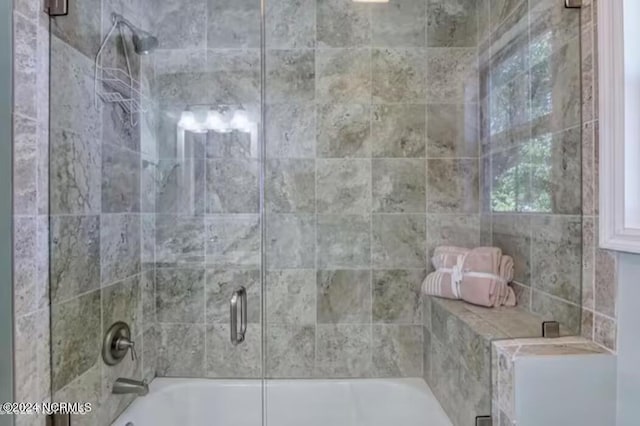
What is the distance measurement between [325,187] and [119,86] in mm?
1059

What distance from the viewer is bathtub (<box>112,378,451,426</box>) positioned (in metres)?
1.79

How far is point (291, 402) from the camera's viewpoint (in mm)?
1845

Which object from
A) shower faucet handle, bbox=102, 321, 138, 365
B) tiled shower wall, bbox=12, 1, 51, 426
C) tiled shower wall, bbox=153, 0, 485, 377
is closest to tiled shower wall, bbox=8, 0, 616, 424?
tiled shower wall, bbox=12, 1, 51, 426

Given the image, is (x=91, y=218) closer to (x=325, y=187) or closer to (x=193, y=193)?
(x=193, y=193)

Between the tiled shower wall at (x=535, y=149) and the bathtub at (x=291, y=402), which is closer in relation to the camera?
the tiled shower wall at (x=535, y=149)

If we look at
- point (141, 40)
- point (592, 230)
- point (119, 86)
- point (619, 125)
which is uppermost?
point (141, 40)

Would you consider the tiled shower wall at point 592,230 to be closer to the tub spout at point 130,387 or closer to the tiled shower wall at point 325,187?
the tiled shower wall at point 325,187

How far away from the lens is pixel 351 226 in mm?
1942

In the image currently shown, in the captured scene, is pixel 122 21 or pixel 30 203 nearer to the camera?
pixel 30 203

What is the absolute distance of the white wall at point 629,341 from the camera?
997 millimetres

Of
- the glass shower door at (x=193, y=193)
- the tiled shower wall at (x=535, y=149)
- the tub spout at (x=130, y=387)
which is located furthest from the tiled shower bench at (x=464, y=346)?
the tub spout at (x=130, y=387)

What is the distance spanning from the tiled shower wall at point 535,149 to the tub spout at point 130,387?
1.71 m

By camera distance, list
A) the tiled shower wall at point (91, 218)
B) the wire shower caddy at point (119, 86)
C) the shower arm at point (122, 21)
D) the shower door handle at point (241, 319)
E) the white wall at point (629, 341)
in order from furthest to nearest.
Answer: the shower door handle at point (241, 319)
the shower arm at point (122, 21)
the wire shower caddy at point (119, 86)
the tiled shower wall at point (91, 218)
the white wall at point (629, 341)

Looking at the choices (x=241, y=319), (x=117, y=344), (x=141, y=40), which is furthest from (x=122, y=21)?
(x=241, y=319)
